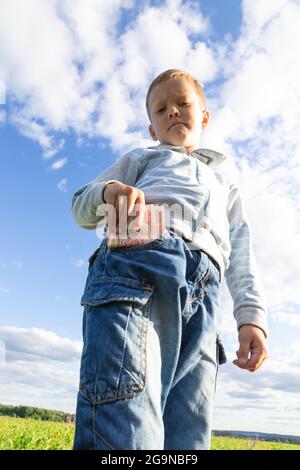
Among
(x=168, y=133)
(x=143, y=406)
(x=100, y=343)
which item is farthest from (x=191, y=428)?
(x=168, y=133)

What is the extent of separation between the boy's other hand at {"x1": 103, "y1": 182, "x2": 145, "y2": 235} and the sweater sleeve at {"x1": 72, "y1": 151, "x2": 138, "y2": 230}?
17 cm

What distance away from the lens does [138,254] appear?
224 cm

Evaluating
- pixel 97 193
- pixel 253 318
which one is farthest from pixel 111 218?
pixel 253 318

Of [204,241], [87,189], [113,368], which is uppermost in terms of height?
[87,189]

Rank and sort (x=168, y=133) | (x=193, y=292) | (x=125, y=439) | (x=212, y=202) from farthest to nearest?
(x=168, y=133)
(x=212, y=202)
(x=193, y=292)
(x=125, y=439)

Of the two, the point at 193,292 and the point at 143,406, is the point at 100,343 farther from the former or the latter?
the point at 193,292

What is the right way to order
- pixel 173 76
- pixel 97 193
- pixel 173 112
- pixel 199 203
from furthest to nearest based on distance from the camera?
pixel 173 76, pixel 173 112, pixel 199 203, pixel 97 193

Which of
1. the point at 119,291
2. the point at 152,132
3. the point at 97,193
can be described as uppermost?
the point at 152,132

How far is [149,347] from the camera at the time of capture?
80.7 inches

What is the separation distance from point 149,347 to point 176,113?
189cm

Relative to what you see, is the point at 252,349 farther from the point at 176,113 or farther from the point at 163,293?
the point at 176,113

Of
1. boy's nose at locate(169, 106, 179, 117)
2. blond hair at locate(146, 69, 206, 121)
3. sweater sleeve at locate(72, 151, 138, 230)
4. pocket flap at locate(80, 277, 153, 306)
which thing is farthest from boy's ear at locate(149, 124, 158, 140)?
pocket flap at locate(80, 277, 153, 306)

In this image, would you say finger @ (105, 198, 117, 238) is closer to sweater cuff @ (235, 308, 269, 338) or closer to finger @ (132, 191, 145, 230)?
finger @ (132, 191, 145, 230)
